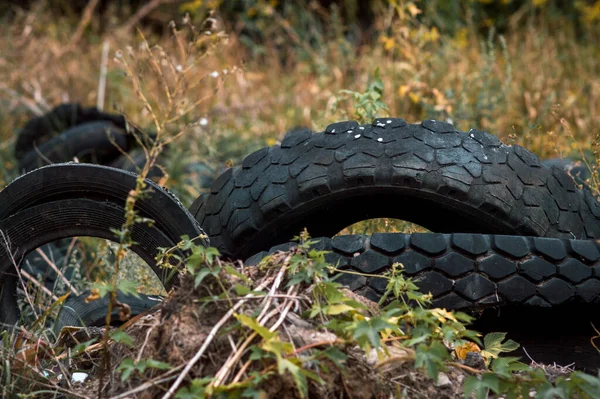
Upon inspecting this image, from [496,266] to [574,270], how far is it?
0.26 m

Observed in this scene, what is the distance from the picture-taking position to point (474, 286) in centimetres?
240

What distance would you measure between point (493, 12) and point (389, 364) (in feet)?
28.1

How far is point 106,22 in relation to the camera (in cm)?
1020

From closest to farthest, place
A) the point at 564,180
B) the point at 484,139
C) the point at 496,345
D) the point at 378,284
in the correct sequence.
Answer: the point at 496,345, the point at 378,284, the point at 484,139, the point at 564,180

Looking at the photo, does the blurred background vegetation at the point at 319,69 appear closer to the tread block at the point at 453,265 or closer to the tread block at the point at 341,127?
the tread block at the point at 341,127

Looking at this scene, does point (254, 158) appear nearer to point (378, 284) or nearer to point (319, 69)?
point (378, 284)

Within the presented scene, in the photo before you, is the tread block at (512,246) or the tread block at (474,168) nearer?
the tread block at (512,246)

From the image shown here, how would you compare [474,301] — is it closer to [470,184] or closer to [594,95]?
[470,184]

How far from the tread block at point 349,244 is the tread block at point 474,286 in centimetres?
30

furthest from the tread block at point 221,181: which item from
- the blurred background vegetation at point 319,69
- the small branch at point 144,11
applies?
the small branch at point 144,11

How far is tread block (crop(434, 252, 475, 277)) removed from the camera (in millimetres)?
2400

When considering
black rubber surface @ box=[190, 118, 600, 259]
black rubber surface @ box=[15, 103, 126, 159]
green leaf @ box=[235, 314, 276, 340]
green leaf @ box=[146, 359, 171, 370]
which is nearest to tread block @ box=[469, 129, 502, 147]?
black rubber surface @ box=[190, 118, 600, 259]

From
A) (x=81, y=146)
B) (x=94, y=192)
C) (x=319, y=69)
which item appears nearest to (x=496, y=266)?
(x=94, y=192)

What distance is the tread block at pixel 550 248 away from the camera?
8.12ft
